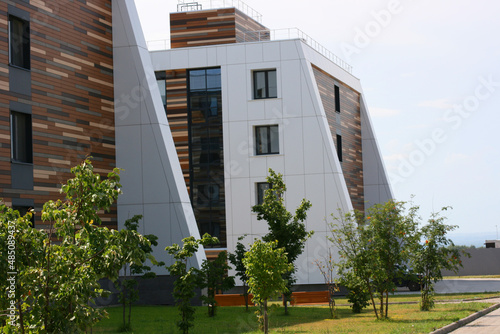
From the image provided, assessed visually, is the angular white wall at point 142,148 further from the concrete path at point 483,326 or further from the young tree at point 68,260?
the young tree at point 68,260

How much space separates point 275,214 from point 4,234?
15.4 m

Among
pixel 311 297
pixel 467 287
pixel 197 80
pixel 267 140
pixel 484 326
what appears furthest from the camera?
pixel 197 80

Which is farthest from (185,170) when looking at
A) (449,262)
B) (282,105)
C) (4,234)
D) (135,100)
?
(4,234)

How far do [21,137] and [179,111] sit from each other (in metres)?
17.9

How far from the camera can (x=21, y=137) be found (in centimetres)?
2166

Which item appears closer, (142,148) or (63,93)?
(63,93)

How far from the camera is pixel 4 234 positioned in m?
8.66

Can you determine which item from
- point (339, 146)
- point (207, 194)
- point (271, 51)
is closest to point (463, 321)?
point (207, 194)

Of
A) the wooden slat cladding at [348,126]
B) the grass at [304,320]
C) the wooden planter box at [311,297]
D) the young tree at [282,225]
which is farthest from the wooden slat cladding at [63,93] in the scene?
the wooden slat cladding at [348,126]

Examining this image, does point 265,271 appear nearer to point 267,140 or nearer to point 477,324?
point 477,324

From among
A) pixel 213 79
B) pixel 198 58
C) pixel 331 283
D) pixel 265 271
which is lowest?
pixel 331 283

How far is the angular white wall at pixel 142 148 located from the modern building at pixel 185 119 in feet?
0.15

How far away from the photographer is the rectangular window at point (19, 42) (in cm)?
2141

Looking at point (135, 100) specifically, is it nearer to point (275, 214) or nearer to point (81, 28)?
point (81, 28)
